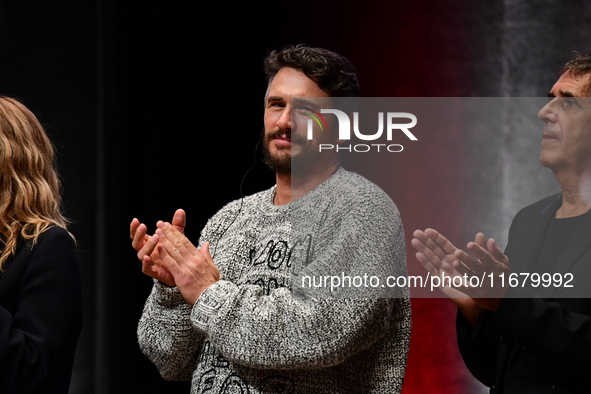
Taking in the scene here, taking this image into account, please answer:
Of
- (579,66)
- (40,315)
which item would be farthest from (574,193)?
(40,315)

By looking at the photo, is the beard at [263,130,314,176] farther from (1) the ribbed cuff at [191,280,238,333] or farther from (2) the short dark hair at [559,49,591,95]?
(2) the short dark hair at [559,49,591,95]

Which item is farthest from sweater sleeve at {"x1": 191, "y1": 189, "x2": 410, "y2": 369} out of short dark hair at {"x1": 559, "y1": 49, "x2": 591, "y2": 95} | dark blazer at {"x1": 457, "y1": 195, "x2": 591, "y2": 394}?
short dark hair at {"x1": 559, "y1": 49, "x2": 591, "y2": 95}

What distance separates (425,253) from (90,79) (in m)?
2.12

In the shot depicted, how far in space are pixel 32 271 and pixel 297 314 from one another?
0.66 m

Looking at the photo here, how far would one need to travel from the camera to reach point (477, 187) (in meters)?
1.79

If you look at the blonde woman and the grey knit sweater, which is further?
the grey knit sweater

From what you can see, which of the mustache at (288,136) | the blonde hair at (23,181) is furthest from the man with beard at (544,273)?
the blonde hair at (23,181)

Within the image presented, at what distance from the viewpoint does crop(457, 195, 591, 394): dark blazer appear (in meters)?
1.59

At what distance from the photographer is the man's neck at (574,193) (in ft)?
5.57

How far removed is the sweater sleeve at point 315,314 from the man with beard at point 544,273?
18cm

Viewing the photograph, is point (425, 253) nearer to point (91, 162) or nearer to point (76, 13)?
point (91, 162)

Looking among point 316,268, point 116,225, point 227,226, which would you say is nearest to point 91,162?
point 116,225

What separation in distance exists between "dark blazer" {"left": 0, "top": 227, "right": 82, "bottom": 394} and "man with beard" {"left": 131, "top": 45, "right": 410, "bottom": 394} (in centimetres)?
32

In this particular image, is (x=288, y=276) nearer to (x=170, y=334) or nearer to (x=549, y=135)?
(x=170, y=334)
